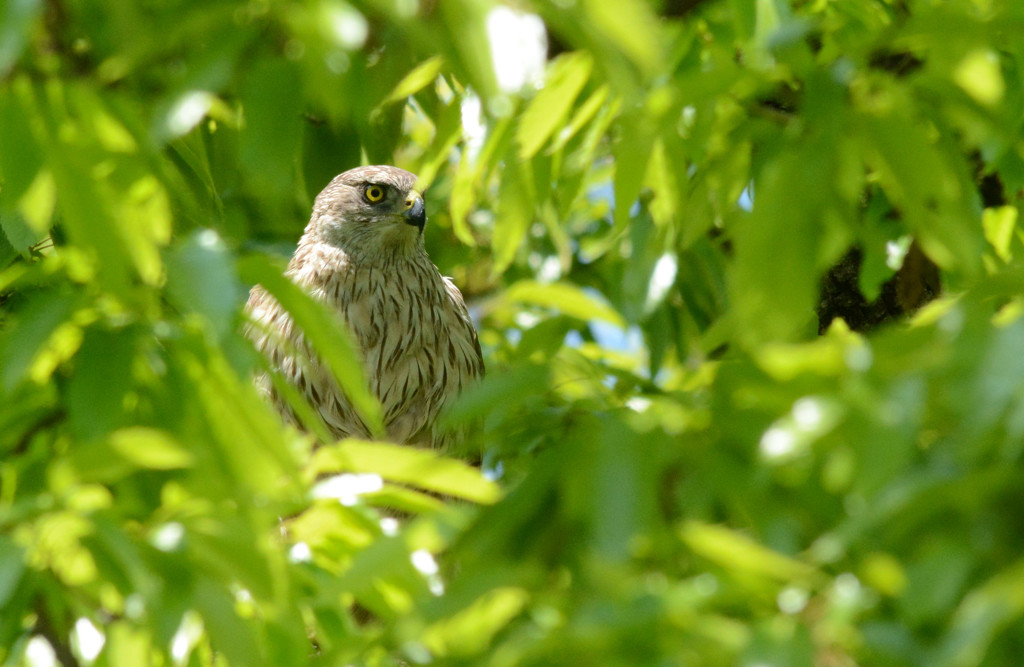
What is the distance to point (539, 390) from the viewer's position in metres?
2.08

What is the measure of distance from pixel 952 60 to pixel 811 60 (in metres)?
0.27

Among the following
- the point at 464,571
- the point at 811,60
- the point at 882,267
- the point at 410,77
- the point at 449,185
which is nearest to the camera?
the point at 464,571

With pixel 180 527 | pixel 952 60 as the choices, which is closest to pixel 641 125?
pixel 952 60

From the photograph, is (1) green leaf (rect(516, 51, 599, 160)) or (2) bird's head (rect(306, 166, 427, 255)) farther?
(2) bird's head (rect(306, 166, 427, 255))

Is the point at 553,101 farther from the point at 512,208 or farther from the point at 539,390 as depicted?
the point at 539,390

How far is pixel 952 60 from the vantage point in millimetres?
1830

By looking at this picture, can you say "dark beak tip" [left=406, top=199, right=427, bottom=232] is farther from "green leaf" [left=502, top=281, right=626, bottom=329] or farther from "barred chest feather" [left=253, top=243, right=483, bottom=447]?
"green leaf" [left=502, top=281, right=626, bottom=329]

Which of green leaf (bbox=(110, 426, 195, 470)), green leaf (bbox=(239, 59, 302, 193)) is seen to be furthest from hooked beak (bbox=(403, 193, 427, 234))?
green leaf (bbox=(110, 426, 195, 470))

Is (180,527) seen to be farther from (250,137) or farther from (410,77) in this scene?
(410,77)

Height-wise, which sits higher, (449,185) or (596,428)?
(596,428)

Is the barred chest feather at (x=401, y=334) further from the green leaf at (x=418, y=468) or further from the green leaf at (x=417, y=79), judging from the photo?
the green leaf at (x=418, y=468)

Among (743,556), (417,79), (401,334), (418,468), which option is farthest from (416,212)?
(743,556)

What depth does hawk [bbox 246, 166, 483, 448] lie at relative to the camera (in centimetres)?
589

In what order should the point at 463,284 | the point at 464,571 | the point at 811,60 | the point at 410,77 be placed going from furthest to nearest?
the point at 463,284 → the point at 410,77 → the point at 811,60 → the point at 464,571
